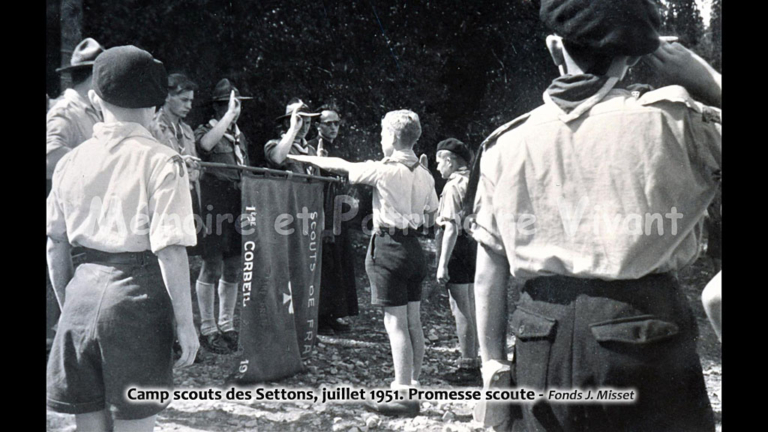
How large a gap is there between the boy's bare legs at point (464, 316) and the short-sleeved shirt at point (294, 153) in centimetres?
141

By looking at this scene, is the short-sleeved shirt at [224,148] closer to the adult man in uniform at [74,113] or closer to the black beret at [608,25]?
the adult man in uniform at [74,113]

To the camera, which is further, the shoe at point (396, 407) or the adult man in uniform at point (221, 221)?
the adult man in uniform at point (221, 221)

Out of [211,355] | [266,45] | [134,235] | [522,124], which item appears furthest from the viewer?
[211,355]

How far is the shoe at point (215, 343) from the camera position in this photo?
3989mm

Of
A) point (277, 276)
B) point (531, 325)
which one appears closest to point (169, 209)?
point (531, 325)

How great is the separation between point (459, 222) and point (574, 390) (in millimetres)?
2331

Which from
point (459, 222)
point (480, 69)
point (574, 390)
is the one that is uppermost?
point (480, 69)

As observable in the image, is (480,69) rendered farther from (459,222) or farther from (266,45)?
(266,45)

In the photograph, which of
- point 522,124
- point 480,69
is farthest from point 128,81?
point 480,69

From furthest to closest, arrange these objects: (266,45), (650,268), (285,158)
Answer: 1. (285,158)
2. (266,45)
3. (650,268)

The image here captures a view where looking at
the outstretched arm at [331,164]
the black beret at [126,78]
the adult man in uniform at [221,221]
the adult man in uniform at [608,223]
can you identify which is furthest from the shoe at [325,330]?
the adult man in uniform at [608,223]

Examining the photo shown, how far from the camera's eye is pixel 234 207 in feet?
13.1

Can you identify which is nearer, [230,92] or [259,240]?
[259,240]

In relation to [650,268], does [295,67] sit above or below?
above
